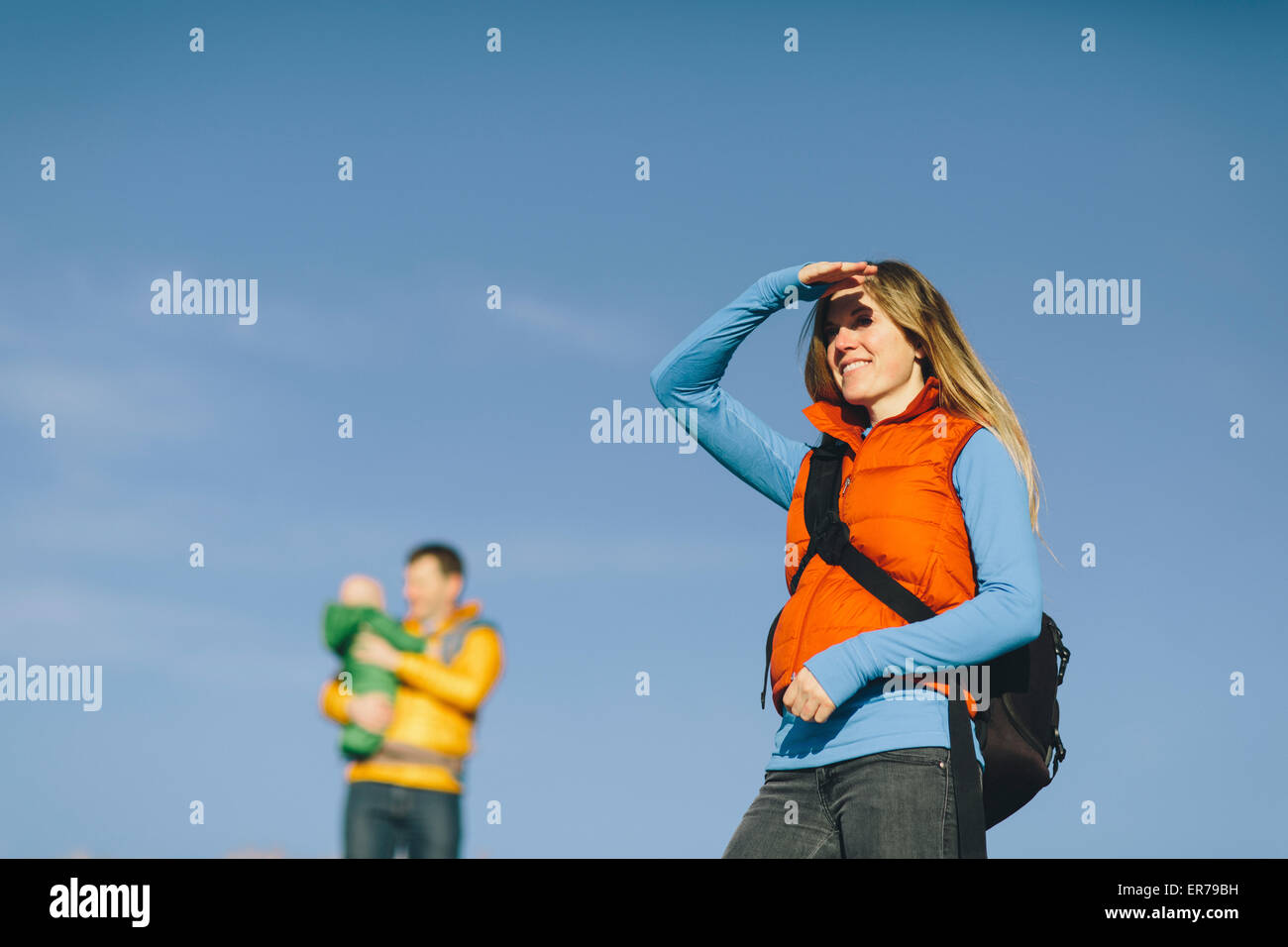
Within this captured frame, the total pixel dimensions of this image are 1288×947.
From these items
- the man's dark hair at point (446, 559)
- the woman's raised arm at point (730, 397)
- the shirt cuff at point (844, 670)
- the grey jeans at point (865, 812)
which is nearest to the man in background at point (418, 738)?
the man's dark hair at point (446, 559)

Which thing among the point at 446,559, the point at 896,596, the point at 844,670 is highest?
the point at 446,559

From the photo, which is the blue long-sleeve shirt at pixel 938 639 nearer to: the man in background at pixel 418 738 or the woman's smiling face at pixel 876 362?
the woman's smiling face at pixel 876 362

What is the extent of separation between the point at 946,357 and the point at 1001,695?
1.30 metres

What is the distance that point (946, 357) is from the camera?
502 cm

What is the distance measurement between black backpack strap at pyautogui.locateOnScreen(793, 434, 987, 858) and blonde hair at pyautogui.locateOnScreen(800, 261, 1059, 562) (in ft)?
1.60

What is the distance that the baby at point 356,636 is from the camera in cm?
645

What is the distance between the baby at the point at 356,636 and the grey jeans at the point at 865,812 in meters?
2.53

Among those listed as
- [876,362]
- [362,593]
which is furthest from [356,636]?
[876,362]

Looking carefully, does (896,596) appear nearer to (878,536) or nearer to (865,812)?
(878,536)
